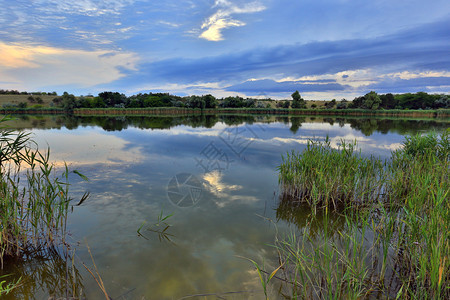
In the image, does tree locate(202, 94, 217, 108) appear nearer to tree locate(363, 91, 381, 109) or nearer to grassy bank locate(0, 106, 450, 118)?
grassy bank locate(0, 106, 450, 118)

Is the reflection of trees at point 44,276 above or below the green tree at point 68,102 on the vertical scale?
below

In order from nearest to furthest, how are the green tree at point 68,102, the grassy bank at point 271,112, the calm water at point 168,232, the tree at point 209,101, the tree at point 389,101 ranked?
the calm water at point 168,232, the grassy bank at point 271,112, the green tree at point 68,102, the tree at point 209,101, the tree at point 389,101

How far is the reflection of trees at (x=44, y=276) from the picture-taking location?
372cm

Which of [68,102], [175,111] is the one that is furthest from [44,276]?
[68,102]

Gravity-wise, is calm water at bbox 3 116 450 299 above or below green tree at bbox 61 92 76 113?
below

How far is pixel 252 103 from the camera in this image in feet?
290

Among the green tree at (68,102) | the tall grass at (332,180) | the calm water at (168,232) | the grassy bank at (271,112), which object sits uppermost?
the green tree at (68,102)

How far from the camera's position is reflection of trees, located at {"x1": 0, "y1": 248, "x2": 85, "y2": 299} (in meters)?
3.72

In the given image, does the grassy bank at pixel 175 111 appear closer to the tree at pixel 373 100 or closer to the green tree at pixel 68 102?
the green tree at pixel 68 102

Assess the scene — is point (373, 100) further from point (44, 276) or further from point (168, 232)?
point (44, 276)

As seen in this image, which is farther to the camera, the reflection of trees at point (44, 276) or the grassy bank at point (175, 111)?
the grassy bank at point (175, 111)

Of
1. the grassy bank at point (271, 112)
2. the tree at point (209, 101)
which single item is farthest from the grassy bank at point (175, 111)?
the tree at point (209, 101)

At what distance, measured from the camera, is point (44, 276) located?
4066 mm

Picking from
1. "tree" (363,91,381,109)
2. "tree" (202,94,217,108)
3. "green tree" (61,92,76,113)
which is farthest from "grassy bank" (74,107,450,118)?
"tree" (202,94,217,108)
